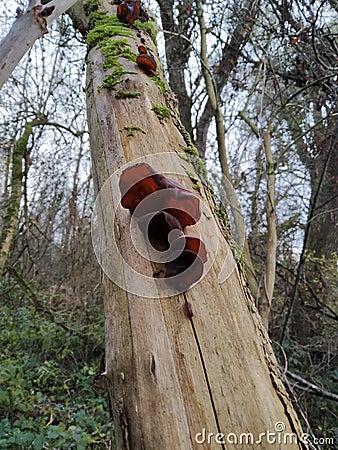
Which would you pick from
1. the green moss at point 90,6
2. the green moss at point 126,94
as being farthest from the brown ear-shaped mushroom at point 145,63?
the green moss at point 90,6

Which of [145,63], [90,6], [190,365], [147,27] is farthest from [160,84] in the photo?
[190,365]

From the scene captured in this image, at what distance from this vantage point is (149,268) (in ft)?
3.12

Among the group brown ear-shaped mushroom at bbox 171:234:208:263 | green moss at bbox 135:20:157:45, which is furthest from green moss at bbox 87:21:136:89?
brown ear-shaped mushroom at bbox 171:234:208:263

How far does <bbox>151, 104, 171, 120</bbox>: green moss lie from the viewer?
A: 1539 mm

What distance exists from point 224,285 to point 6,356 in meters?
4.46

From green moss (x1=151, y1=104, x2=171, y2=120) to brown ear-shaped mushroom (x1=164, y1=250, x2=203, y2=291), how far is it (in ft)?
2.72

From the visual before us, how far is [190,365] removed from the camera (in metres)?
0.79

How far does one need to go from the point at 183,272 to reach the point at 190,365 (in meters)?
0.22

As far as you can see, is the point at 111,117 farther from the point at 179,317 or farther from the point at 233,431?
the point at 233,431

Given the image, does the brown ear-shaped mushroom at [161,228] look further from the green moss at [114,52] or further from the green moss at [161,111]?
the green moss at [114,52]

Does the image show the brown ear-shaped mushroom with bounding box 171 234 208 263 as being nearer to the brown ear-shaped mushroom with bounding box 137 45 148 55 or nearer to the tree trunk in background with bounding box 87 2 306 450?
the tree trunk in background with bounding box 87 2 306 450

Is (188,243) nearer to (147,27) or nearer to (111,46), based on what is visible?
(111,46)

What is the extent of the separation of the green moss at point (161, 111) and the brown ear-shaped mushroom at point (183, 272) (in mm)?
830

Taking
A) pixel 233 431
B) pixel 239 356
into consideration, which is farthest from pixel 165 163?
pixel 233 431
